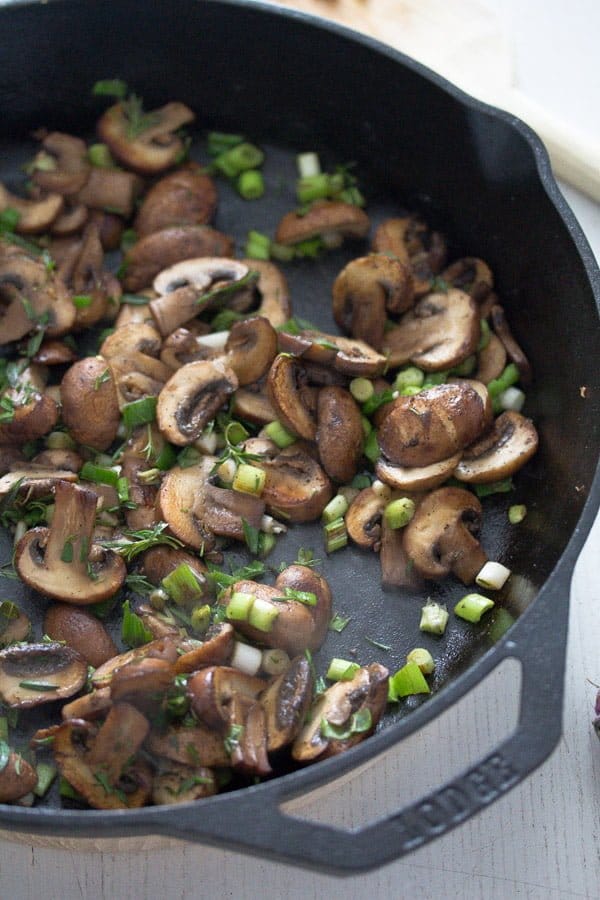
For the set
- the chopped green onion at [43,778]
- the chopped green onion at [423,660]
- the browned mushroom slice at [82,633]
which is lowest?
the chopped green onion at [43,778]

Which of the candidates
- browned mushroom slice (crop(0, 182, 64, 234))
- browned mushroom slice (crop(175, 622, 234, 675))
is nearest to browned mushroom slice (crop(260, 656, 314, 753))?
browned mushroom slice (crop(175, 622, 234, 675))

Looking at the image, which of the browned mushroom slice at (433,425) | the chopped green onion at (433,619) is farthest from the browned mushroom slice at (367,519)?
the chopped green onion at (433,619)

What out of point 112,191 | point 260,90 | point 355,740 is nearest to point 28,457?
point 112,191

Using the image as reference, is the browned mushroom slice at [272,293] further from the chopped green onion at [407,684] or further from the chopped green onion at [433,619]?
the chopped green onion at [407,684]

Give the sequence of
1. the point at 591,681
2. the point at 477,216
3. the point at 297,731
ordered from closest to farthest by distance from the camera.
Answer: the point at 297,731 < the point at 591,681 < the point at 477,216

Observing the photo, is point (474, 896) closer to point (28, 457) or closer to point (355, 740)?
point (355, 740)

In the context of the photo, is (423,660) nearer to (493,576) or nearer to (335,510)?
(493,576)

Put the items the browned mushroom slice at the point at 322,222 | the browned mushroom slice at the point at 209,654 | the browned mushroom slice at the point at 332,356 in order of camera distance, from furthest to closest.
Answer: the browned mushroom slice at the point at 322,222 → the browned mushroom slice at the point at 332,356 → the browned mushroom slice at the point at 209,654
